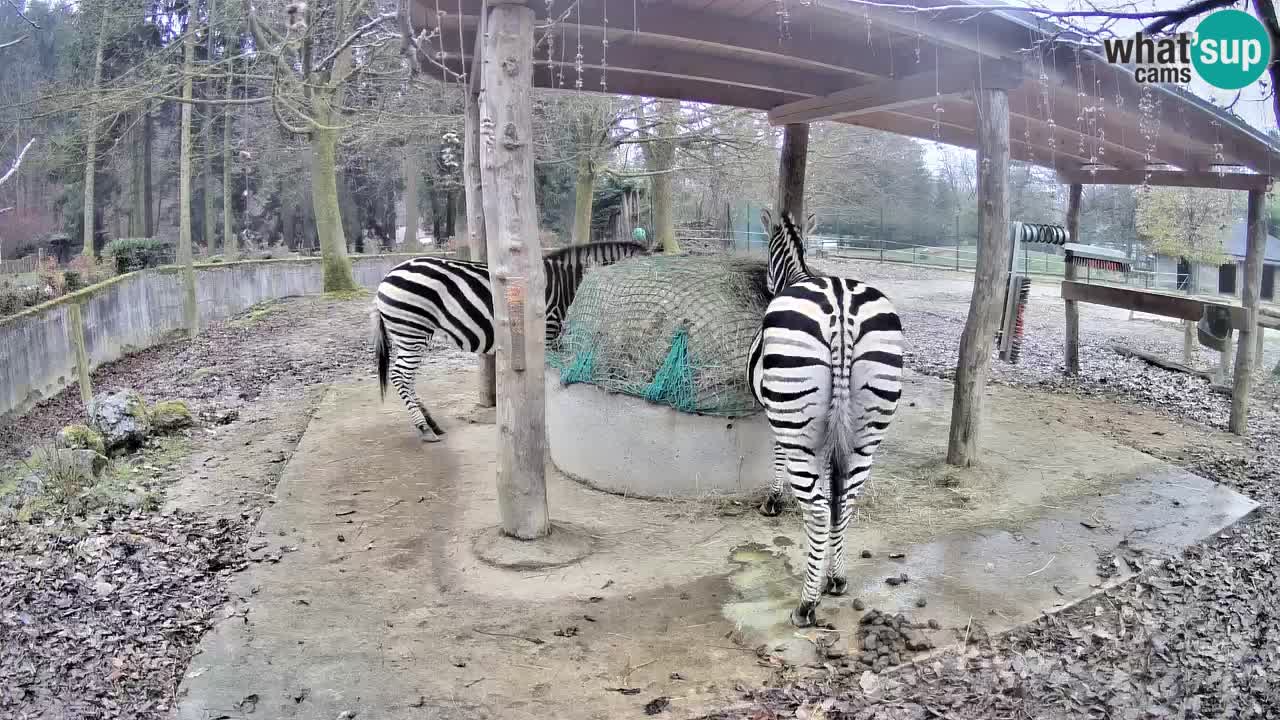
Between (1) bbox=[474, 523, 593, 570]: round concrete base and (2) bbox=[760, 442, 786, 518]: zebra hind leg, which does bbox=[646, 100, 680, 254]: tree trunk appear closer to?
(2) bbox=[760, 442, 786, 518]: zebra hind leg

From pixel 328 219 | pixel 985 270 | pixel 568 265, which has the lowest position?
pixel 985 270

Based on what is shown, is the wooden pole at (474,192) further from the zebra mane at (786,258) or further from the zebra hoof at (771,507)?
the zebra hoof at (771,507)

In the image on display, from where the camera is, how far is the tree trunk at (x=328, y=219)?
1798cm

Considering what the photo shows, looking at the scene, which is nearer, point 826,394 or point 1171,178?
point 826,394

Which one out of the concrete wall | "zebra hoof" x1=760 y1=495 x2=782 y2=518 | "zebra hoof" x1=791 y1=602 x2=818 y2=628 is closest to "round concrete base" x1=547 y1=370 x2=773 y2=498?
"zebra hoof" x1=760 y1=495 x2=782 y2=518

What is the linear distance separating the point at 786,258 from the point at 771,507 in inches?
76.0

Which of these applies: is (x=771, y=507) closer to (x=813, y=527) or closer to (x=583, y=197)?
(x=813, y=527)

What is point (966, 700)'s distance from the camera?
339 cm

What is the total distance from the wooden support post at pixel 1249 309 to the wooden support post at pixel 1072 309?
7.16ft

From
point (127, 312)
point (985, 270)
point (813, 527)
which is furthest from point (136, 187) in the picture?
point (813, 527)

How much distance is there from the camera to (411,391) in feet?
25.3

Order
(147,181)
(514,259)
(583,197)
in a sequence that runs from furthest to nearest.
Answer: (147,181) → (583,197) → (514,259)

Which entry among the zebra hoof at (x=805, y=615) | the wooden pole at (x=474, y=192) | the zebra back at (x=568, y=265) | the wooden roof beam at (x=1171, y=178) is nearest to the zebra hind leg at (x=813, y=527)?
the zebra hoof at (x=805, y=615)

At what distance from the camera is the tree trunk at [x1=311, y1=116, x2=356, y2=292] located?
1798 cm
